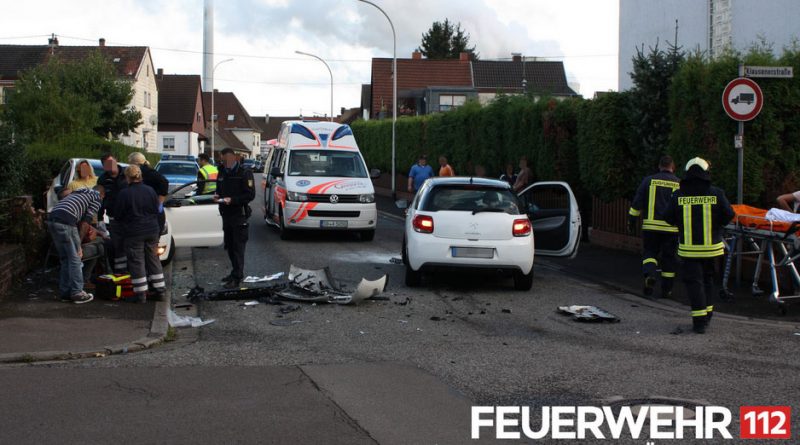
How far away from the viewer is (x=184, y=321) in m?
9.84

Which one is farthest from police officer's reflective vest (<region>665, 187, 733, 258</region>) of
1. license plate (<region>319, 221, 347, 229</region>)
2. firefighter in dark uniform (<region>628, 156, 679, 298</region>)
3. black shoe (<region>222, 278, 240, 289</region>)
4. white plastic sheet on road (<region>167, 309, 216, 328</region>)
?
license plate (<region>319, 221, 347, 229</region>)

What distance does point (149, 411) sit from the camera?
6.13 m

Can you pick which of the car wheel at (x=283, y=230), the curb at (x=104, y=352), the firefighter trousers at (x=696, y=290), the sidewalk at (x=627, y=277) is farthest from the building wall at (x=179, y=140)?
the firefighter trousers at (x=696, y=290)

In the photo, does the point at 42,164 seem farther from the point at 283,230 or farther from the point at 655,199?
the point at 655,199

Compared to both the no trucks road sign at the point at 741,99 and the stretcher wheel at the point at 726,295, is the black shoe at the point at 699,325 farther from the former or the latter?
the no trucks road sign at the point at 741,99

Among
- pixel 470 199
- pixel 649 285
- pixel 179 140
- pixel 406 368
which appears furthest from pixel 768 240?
pixel 179 140

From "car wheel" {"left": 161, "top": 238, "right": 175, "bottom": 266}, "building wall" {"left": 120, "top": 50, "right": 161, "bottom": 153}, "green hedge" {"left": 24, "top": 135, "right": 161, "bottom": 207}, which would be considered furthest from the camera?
"building wall" {"left": 120, "top": 50, "right": 161, "bottom": 153}

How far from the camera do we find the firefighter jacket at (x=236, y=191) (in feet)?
40.2

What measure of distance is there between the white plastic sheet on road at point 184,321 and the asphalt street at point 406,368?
0.18 metres

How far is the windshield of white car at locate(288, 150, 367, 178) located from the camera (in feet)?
63.8

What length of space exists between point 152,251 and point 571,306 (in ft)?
16.9

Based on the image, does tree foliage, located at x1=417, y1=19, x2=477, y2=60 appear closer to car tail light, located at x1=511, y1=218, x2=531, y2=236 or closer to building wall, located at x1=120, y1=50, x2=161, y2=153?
building wall, located at x1=120, y1=50, x2=161, y2=153

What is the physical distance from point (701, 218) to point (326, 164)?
11274mm

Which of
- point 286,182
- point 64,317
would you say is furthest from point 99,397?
point 286,182
